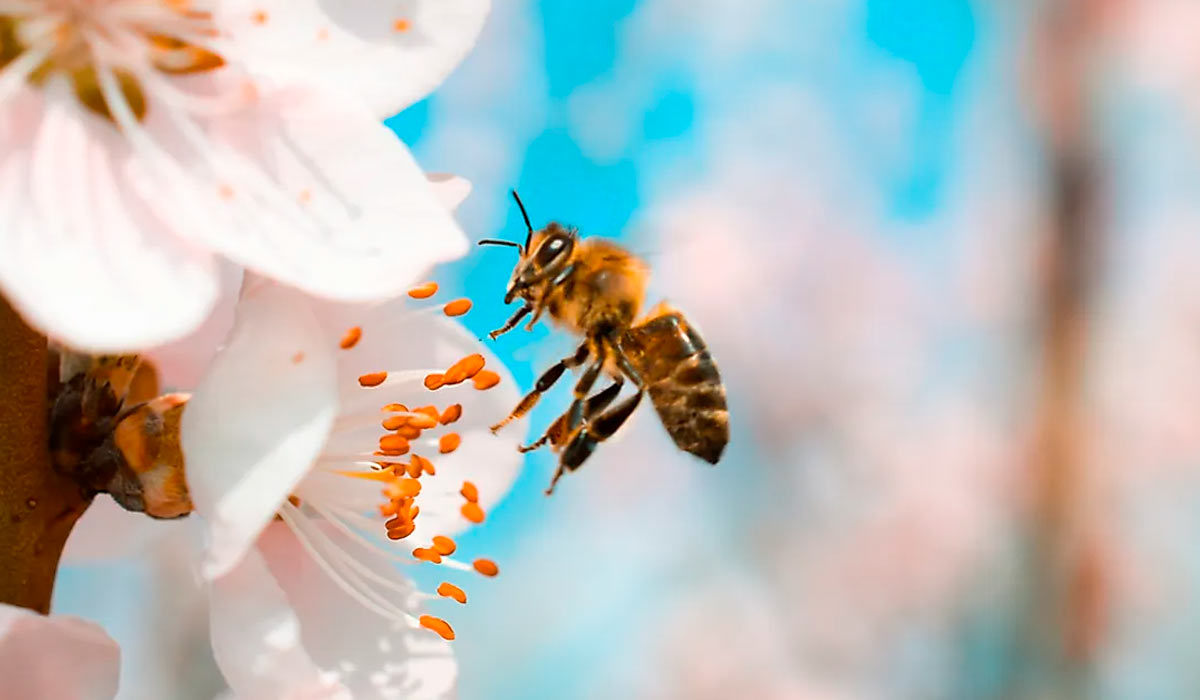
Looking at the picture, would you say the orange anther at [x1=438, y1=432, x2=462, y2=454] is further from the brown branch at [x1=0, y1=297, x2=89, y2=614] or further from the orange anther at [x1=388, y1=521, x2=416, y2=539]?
the brown branch at [x1=0, y1=297, x2=89, y2=614]

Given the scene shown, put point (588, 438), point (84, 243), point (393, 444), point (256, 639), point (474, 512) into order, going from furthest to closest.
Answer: point (588, 438) → point (474, 512) → point (393, 444) → point (256, 639) → point (84, 243)

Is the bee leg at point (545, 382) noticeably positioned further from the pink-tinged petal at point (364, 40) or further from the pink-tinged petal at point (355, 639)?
the pink-tinged petal at point (364, 40)

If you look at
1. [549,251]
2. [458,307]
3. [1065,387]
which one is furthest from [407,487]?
[1065,387]

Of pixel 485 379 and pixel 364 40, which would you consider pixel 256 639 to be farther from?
pixel 364 40

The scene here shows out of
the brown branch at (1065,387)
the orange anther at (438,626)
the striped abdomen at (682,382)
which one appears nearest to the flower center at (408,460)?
the orange anther at (438,626)

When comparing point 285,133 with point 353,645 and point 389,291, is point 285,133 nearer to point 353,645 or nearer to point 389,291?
point 389,291

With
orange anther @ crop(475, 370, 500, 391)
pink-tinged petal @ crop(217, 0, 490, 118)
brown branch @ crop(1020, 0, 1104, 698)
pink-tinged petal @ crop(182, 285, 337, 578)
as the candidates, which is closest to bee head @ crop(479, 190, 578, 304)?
orange anther @ crop(475, 370, 500, 391)
